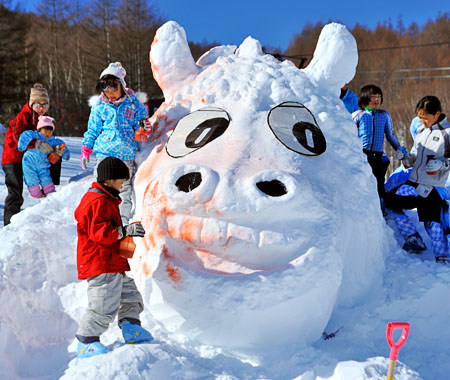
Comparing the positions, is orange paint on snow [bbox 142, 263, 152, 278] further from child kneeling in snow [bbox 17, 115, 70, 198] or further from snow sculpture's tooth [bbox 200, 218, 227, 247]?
child kneeling in snow [bbox 17, 115, 70, 198]

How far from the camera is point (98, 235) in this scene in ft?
7.16

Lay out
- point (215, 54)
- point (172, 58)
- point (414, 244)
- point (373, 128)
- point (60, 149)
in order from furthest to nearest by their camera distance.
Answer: point (60, 149)
point (373, 128)
point (414, 244)
point (215, 54)
point (172, 58)

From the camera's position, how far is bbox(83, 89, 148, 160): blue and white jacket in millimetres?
2957

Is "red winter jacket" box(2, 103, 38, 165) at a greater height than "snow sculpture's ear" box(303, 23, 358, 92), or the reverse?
"snow sculpture's ear" box(303, 23, 358, 92)

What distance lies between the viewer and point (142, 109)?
3117 millimetres

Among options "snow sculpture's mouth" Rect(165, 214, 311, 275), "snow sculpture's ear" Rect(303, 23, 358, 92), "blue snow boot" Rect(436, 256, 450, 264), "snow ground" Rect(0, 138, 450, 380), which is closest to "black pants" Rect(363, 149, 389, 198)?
"snow ground" Rect(0, 138, 450, 380)

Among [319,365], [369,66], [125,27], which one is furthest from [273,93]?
[369,66]

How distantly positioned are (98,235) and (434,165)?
2.62 metres

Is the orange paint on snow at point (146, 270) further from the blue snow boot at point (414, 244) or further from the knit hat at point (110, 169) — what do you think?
the blue snow boot at point (414, 244)

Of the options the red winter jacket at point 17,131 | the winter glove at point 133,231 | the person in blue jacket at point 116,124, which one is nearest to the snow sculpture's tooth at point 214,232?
the winter glove at point 133,231

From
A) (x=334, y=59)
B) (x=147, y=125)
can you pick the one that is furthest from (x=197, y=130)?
(x=334, y=59)

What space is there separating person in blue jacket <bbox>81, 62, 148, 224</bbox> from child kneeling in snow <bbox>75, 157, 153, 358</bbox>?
2.02 ft

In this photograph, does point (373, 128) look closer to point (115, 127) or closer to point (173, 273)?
point (115, 127)

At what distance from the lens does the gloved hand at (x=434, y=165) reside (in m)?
3.50
